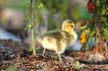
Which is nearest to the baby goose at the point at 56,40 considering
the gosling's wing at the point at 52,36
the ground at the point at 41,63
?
the gosling's wing at the point at 52,36

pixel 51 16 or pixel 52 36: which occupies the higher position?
pixel 51 16

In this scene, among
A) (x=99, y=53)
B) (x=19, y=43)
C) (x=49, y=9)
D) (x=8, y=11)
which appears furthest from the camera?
(x=8, y=11)

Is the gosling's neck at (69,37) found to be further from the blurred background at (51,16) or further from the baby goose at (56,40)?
the blurred background at (51,16)

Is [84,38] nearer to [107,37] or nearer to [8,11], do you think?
[107,37]

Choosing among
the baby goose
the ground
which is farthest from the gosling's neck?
the ground

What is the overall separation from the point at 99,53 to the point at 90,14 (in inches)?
24.9

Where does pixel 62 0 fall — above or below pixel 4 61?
above

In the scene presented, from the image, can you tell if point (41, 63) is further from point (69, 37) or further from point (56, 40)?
point (69, 37)

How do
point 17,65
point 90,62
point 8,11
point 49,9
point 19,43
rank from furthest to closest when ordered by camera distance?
point 8,11 → point 49,9 → point 19,43 → point 90,62 → point 17,65

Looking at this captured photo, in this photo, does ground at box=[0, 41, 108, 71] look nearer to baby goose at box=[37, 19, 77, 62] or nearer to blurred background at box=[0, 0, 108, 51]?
baby goose at box=[37, 19, 77, 62]

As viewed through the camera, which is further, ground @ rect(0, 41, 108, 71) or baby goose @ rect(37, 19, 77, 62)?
baby goose @ rect(37, 19, 77, 62)

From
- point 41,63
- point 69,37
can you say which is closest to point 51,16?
point 69,37

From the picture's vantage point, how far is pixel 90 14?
27.3 feet

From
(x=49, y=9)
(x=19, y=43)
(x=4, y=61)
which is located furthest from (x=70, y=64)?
(x=49, y=9)
